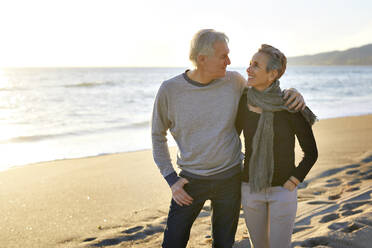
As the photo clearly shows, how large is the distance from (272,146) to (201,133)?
1.61ft

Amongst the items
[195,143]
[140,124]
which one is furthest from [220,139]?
[140,124]

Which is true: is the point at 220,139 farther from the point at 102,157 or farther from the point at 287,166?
the point at 102,157

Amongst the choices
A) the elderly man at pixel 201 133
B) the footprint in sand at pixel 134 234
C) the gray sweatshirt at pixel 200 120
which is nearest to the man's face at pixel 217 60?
the elderly man at pixel 201 133

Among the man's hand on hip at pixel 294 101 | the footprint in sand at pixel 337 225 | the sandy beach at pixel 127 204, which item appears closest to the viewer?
the man's hand on hip at pixel 294 101

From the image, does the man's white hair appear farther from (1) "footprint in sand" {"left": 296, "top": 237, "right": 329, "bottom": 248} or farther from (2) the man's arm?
(1) "footprint in sand" {"left": 296, "top": 237, "right": 329, "bottom": 248}

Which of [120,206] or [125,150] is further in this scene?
[125,150]

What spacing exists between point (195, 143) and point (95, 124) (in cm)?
1180

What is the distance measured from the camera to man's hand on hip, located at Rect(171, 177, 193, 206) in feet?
8.74

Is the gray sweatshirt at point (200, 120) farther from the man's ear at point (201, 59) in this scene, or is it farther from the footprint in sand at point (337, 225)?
the footprint in sand at point (337, 225)

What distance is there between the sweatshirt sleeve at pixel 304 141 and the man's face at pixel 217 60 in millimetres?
574

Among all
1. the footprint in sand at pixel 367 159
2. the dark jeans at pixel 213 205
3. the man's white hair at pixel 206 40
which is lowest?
the footprint in sand at pixel 367 159

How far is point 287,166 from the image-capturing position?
2613 millimetres

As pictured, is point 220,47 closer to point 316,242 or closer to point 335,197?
point 316,242

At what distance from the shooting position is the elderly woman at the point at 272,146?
2525mm
